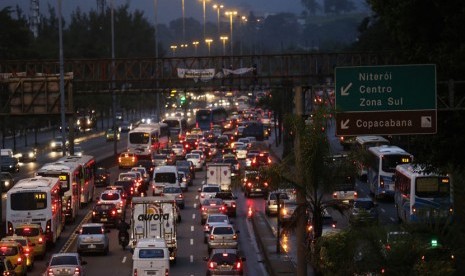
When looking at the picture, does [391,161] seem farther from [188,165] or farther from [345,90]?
[345,90]

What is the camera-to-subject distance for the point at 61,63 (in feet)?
230

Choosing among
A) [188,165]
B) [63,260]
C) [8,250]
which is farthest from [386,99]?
[188,165]

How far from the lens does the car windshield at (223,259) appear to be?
1618 inches

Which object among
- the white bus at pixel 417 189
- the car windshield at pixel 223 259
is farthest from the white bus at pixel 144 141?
the car windshield at pixel 223 259

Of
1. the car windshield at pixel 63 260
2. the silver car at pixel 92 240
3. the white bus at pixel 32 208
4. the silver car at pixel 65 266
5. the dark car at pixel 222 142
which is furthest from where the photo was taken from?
the dark car at pixel 222 142

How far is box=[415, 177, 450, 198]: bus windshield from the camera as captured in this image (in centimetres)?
5153

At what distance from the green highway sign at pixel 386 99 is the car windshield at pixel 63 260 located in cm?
1130

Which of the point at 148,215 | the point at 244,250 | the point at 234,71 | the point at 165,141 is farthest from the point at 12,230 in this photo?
the point at 165,141

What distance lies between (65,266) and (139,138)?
188 feet

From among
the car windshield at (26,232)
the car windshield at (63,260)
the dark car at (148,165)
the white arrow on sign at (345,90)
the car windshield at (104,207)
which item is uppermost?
the white arrow on sign at (345,90)

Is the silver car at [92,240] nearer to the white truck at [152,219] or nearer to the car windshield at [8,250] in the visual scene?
the white truck at [152,219]

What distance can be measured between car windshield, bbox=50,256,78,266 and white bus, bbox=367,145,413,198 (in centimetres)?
2925

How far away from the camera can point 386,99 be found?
33.8 metres

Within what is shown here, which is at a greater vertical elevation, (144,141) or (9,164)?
(144,141)
